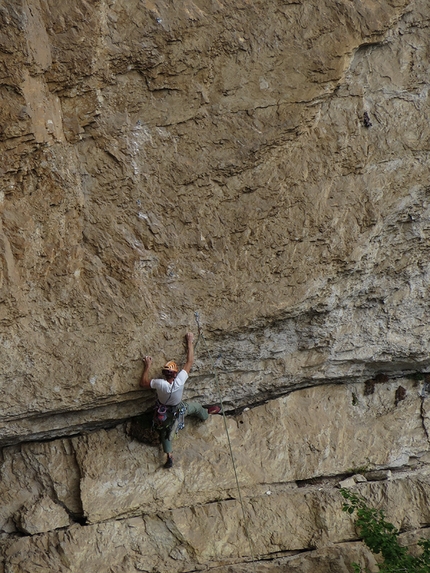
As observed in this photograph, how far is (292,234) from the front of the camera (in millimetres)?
6484

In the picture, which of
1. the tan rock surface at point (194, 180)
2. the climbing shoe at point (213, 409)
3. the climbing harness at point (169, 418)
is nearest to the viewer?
the tan rock surface at point (194, 180)

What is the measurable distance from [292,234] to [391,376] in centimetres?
242

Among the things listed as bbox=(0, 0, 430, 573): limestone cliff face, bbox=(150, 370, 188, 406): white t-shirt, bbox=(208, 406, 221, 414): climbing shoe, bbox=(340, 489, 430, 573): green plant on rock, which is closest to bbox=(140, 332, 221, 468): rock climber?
bbox=(150, 370, 188, 406): white t-shirt

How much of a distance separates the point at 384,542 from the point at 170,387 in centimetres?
274

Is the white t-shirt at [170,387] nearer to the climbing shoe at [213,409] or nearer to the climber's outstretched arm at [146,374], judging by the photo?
the climber's outstretched arm at [146,374]

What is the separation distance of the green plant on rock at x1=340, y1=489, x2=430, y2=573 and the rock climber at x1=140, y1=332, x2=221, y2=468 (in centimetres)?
191

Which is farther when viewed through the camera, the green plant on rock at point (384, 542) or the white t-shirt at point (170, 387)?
the green plant on rock at point (384, 542)

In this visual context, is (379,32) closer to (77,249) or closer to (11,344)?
(77,249)

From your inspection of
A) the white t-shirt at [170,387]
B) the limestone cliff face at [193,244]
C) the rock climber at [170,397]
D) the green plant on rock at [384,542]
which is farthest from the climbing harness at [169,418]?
the green plant on rock at [384,542]

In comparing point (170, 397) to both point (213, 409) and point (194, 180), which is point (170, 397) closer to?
point (213, 409)

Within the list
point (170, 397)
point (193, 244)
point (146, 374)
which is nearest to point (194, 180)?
point (193, 244)

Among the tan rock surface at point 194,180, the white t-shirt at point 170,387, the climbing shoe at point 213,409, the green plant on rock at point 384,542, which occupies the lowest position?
the green plant on rock at point 384,542

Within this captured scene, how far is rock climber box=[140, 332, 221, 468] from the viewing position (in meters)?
6.29

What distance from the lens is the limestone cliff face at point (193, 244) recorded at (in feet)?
19.7
